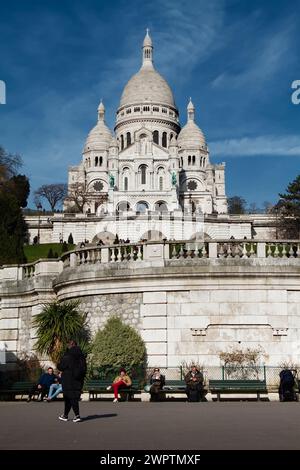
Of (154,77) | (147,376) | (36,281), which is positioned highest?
(154,77)

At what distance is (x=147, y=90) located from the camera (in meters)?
175

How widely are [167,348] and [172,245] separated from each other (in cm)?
316

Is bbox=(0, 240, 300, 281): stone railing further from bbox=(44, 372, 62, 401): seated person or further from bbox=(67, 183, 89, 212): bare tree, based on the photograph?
bbox=(67, 183, 89, 212): bare tree

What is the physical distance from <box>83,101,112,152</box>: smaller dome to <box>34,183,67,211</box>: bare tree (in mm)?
27731

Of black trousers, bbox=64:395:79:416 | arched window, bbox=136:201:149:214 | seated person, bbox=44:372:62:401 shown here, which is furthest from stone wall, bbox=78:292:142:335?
arched window, bbox=136:201:149:214

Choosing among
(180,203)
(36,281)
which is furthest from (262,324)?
(180,203)

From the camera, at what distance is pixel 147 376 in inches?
873

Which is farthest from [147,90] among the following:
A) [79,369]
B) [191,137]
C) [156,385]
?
[79,369]

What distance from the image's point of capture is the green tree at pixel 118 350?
2194 cm

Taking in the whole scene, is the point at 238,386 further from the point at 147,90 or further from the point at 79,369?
the point at 147,90

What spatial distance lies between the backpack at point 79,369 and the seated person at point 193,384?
5246 millimetres

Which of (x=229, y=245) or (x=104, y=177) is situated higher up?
(x=104, y=177)

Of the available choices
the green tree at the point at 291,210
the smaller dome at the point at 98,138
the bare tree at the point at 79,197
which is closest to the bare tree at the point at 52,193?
the bare tree at the point at 79,197
